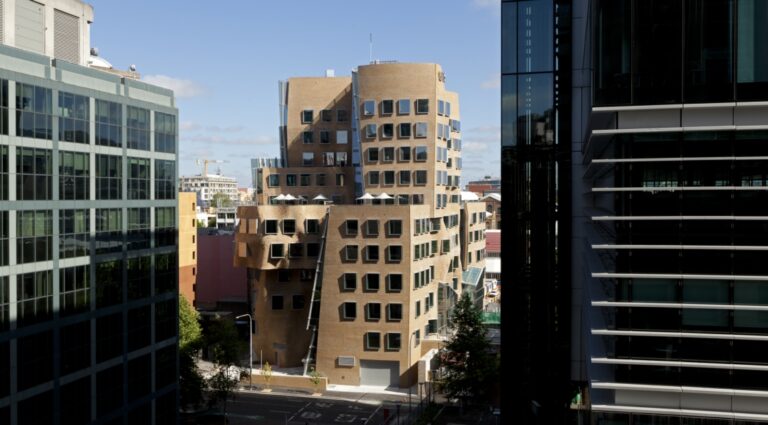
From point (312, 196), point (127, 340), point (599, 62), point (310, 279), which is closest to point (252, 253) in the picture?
point (310, 279)

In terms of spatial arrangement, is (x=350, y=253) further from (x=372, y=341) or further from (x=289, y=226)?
(x=372, y=341)

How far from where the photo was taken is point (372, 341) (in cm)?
7869

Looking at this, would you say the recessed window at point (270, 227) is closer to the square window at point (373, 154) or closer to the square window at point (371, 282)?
the square window at point (371, 282)

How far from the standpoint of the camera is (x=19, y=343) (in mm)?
42344

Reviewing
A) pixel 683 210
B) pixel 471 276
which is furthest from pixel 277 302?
pixel 683 210

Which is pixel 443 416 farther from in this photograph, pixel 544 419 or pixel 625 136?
pixel 625 136

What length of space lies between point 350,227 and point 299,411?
1982 cm

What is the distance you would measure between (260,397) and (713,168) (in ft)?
204

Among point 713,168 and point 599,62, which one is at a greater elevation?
point 599,62

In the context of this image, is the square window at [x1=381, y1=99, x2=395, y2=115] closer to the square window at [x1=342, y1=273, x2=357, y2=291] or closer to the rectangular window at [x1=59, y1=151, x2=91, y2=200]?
the square window at [x1=342, y1=273, x2=357, y2=291]

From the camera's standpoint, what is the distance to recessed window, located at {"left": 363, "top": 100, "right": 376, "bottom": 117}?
8894cm

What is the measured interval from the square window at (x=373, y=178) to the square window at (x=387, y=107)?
7213 millimetres

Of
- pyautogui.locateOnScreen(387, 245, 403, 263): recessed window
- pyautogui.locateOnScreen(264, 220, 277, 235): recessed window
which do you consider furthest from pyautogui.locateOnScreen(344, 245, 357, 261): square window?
pyautogui.locateOnScreen(264, 220, 277, 235): recessed window

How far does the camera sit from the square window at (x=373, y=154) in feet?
294
